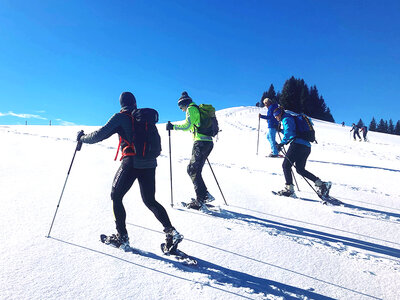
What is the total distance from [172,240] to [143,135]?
50.2 inches

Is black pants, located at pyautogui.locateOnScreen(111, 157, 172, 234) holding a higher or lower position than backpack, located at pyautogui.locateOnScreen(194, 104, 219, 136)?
lower

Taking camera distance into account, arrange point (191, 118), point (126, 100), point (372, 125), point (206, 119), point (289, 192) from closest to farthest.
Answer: point (126, 100) < point (191, 118) < point (206, 119) < point (289, 192) < point (372, 125)

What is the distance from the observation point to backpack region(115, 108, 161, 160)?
2.94 metres

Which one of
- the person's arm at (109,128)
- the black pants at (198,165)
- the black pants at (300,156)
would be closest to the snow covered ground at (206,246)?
the black pants at (198,165)

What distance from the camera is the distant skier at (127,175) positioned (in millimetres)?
2965

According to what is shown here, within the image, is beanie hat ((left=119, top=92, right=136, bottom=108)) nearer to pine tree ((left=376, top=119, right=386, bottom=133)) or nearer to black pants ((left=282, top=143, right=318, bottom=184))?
black pants ((left=282, top=143, right=318, bottom=184))

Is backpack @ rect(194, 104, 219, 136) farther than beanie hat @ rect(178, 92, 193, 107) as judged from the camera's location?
No

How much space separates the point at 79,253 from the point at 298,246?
106 inches


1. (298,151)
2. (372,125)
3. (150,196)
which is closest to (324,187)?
(298,151)

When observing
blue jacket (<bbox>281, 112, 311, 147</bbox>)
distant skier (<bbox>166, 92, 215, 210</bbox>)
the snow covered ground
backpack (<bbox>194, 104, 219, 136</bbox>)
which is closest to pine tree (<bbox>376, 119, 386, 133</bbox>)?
the snow covered ground

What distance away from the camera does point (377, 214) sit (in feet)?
15.3

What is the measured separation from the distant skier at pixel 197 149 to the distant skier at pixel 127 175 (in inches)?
60.7

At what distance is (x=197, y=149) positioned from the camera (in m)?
4.70

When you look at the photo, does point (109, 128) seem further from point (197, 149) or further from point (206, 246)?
point (197, 149)
